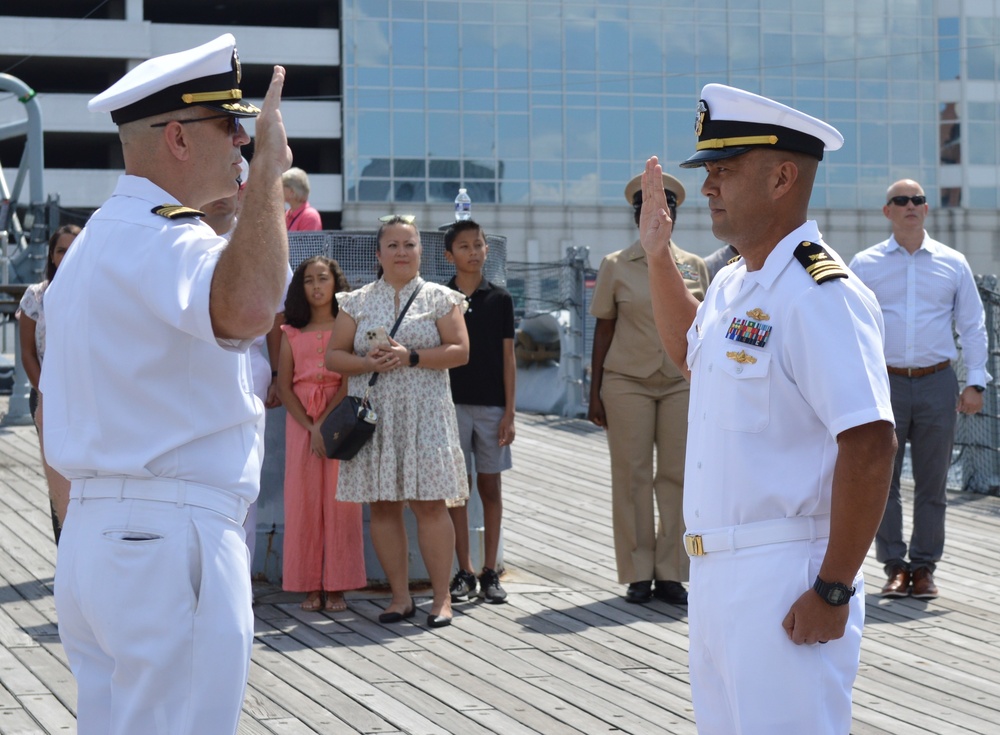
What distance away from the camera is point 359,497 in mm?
6820

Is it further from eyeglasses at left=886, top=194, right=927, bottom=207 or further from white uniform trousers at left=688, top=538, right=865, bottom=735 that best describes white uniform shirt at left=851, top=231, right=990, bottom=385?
white uniform trousers at left=688, top=538, right=865, bottom=735

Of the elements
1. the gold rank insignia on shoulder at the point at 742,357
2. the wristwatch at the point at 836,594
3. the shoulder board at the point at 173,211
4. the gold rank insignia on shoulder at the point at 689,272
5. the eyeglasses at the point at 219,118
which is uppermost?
the eyeglasses at the point at 219,118

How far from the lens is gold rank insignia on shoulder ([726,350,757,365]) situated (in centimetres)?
294

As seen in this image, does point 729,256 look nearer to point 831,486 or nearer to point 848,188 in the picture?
point 831,486

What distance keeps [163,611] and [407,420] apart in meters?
4.28

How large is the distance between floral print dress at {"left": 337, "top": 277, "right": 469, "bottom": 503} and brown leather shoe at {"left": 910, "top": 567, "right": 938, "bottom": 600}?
2.54 meters

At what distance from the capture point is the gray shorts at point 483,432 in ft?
24.4

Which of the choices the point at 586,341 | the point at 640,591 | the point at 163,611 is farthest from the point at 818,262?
the point at 586,341

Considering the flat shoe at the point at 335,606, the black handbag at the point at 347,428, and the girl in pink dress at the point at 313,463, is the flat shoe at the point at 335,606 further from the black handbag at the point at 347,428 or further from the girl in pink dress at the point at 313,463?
the black handbag at the point at 347,428

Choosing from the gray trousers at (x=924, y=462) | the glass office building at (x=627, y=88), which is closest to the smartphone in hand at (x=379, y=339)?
the gray trousers at (x=924, y=462)

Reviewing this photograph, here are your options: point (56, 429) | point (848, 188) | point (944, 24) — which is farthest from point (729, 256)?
point (944, 24)

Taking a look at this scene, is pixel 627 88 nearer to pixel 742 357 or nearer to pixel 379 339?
pixel 379 339

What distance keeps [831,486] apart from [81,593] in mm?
1534

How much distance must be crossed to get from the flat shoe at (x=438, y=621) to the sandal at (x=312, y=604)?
2.25ft
